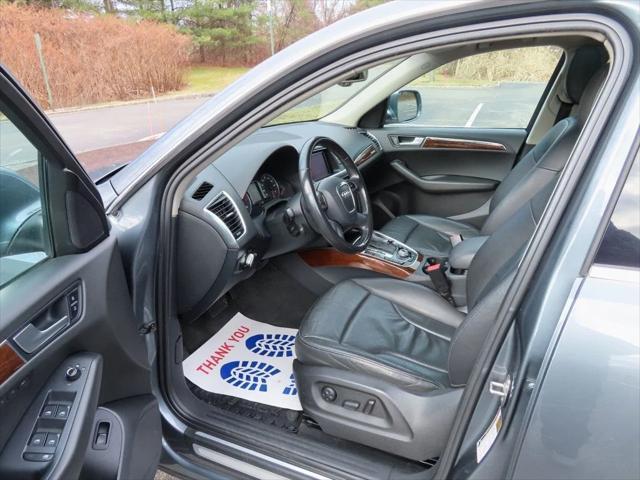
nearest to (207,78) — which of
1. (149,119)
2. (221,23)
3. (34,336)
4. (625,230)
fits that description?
(221,23)

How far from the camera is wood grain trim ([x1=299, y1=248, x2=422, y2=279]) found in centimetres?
238

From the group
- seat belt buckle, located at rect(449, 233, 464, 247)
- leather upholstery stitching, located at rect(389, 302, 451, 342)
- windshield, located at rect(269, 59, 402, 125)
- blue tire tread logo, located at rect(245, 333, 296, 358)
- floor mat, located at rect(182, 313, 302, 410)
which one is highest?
windshield, located at rect(269, 59, 402, 125)

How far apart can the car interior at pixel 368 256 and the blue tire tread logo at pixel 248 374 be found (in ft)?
0.32

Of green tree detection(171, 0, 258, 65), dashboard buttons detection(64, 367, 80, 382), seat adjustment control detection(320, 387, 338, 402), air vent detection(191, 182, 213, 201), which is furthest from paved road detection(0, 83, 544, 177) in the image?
green tree detection(171, 0, 258, 65)

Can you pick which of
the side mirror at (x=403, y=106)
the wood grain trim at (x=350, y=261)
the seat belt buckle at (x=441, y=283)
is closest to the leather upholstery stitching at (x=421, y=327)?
the seat belt buckle at (x=441, y=283)

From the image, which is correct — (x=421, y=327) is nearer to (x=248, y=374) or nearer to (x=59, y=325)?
(x=248, y=374)

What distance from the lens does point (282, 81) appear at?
1.20 m

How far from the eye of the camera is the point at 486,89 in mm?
3223

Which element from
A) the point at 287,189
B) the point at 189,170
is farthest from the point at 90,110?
the point at 189,170

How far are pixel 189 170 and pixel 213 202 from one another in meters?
0.36

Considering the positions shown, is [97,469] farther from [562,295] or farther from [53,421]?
[562,295]

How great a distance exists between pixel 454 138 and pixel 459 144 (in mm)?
58

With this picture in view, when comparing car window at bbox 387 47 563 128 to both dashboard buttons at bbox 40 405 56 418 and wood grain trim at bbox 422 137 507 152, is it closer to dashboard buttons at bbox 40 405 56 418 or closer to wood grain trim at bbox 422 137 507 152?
wood grain trim at bbox 422 137 507 152

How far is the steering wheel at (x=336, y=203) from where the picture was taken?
184 centimetres
